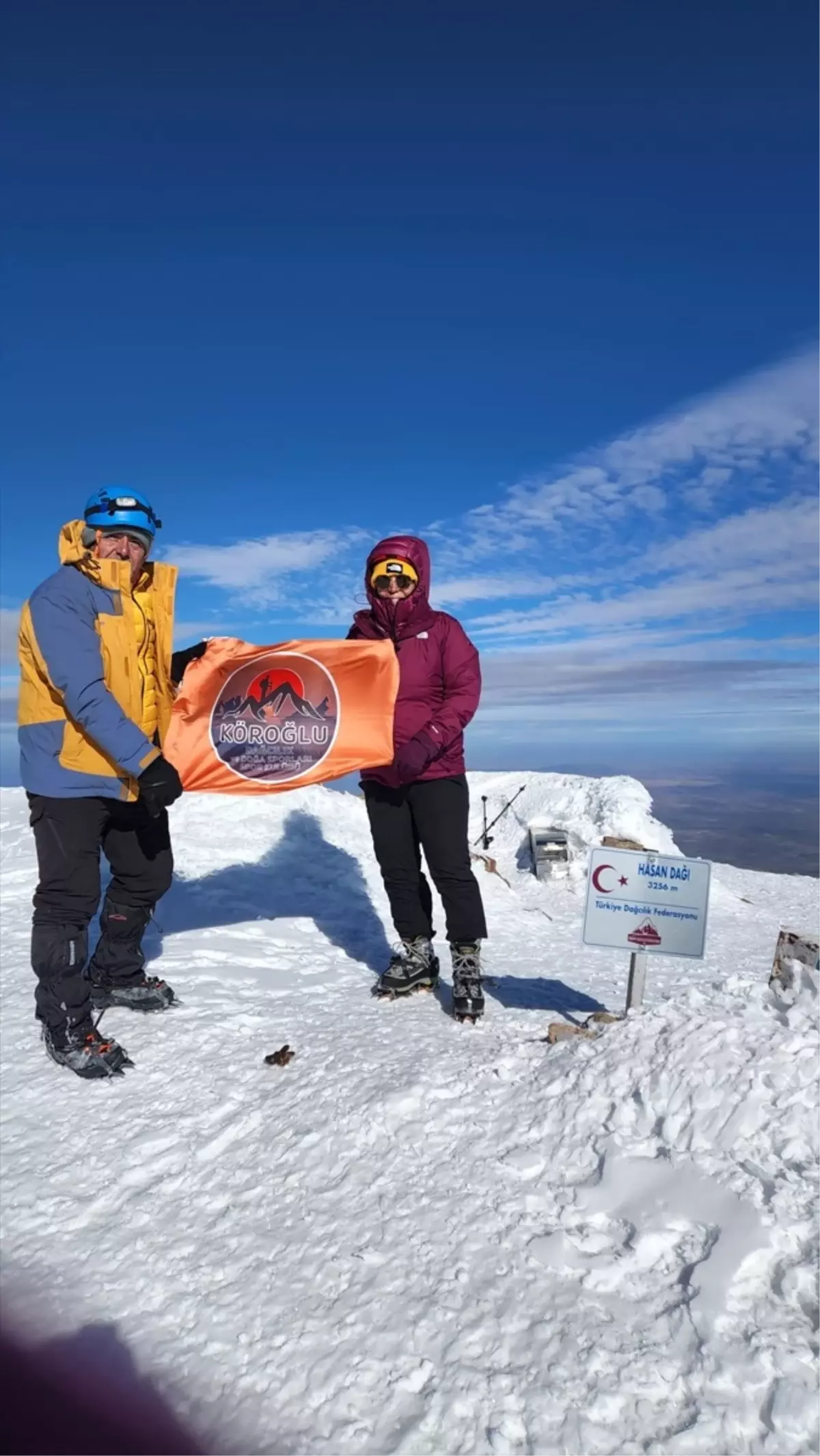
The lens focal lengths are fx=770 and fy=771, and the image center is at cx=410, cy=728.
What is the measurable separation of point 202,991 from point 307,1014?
89 cm

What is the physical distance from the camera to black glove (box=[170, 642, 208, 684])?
205 inches

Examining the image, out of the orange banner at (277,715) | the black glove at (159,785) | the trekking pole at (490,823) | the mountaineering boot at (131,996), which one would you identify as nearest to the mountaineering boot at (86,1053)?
the mountaineering boot at (131,996)

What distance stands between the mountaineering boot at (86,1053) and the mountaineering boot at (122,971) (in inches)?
29.9

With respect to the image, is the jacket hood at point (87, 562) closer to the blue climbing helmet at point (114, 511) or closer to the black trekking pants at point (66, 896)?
the blue climbing helmet at point (114, 511)

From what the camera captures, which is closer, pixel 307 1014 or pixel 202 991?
pixel 307 1014

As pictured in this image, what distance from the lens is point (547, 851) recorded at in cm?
1262

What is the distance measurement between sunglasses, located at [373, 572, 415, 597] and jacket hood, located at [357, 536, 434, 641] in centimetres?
5

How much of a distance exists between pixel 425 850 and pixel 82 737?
2.27m

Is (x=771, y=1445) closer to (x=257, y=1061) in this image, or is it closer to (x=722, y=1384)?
(x=722, y=1384)

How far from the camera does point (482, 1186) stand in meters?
3.01

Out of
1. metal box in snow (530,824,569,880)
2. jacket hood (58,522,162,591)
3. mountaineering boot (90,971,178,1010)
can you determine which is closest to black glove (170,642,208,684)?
jacket hood (58,522,162,591)

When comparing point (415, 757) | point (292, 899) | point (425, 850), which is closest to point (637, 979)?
point (425, 850)

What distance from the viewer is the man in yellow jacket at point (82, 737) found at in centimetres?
400

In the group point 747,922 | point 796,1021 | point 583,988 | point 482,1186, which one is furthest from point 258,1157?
point 747,922
